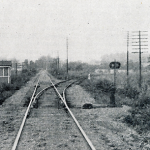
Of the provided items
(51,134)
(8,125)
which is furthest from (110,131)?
(8,125)

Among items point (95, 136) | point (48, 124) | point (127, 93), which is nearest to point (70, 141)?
point (95, 136)

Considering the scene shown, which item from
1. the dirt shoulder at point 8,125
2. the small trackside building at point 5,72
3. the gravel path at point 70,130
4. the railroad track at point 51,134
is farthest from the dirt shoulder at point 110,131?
the small trackside building at point 5,72

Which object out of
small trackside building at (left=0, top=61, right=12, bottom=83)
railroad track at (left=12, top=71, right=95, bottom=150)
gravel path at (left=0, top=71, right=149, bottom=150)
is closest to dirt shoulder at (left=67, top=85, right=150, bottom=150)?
gravel path at (left=0, top=71, right=149, bottom=150)

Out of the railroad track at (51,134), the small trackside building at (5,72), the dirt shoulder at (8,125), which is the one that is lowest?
the dirt shoulder at (8,125)

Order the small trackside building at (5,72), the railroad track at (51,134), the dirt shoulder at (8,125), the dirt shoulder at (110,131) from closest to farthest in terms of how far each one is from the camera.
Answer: the railroad track at (51,134), the dirt shoulder at (110,131), the dirt shoulder at (8,125), the small trackside building at (5,72)

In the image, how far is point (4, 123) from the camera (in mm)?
7277

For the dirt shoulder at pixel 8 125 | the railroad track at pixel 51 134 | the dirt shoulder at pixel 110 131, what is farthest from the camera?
the dirt shoulder at pixel 8 125

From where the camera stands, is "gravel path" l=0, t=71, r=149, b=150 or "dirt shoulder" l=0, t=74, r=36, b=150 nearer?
"gravel path" l=0, t=71, r=149, b=150

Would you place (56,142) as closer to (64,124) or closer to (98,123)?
(64,124)

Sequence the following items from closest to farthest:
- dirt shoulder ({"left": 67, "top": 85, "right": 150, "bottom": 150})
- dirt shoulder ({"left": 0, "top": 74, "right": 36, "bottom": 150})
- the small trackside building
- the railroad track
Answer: the railroad track
dirt shoulder ({"left": 67, "top": 85, "right": 150, "bottom": 150})
dirt shoulder ({"left": 0, "top": 74, "right": 36, "bottom": 150})
the small trackside building

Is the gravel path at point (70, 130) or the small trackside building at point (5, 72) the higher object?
the small trackside building at point (5, 72)

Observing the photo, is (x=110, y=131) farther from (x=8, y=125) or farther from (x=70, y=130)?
(x=8, y=125)

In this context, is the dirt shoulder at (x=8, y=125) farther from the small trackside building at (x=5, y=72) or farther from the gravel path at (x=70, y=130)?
the small trackside building at (x=5, y=72)

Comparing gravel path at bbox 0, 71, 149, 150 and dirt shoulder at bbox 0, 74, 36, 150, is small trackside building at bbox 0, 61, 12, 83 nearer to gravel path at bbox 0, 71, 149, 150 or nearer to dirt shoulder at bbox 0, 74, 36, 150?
dirt shoulder at bbox 0, 74, 36, 150
